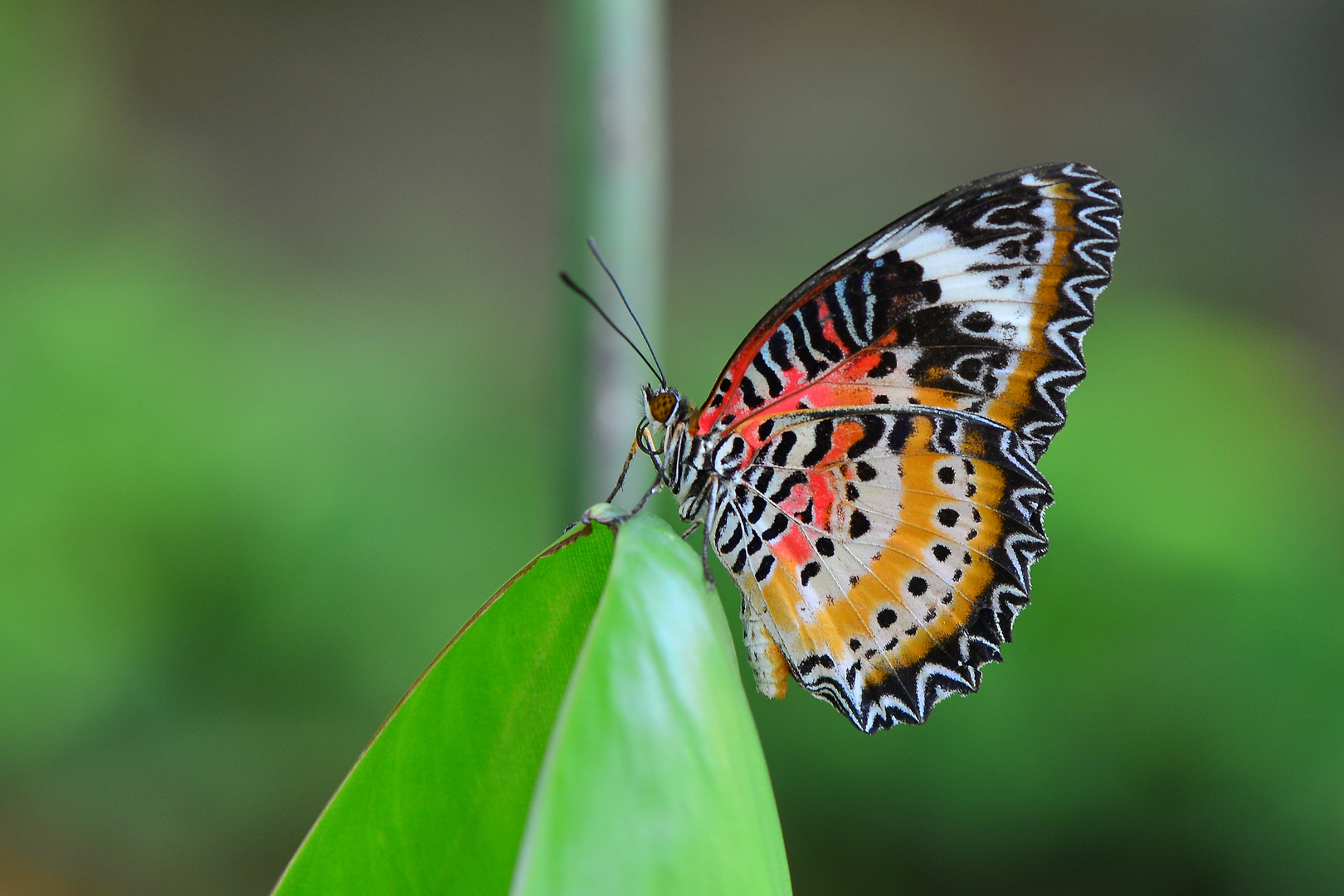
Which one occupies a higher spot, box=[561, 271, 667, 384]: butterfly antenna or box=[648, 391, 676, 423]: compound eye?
box=[561, 271, 667, 384]: butterfly antenna

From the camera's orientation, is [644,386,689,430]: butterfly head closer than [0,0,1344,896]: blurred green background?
Yes

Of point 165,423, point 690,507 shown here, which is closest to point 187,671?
point 165,423

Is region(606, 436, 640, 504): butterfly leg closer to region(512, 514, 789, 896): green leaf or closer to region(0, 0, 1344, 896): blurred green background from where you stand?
region(0, 0, 1344, 896): blurred green background

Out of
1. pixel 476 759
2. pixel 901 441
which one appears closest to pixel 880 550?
pixel 901 441

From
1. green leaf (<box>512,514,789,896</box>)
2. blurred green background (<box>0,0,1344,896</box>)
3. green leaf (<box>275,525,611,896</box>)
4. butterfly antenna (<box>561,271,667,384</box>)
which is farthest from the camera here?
blurred green background (<box>0,0,1344,896</box>)

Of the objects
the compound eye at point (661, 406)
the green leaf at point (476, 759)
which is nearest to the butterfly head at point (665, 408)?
the compound eye at point (661, 406)

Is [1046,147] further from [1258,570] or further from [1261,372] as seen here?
[1258,570]

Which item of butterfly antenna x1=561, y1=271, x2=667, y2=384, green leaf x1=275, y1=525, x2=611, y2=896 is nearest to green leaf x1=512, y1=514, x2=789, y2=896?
green leaf x1=275, y1=525, x2=611, y2=896
